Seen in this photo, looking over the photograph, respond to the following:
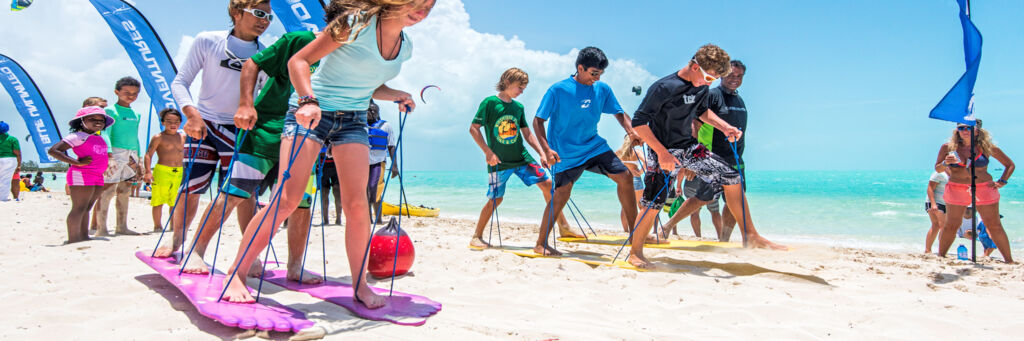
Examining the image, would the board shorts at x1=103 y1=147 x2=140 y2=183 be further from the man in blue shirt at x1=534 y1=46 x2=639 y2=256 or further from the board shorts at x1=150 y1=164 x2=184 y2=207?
the man in blue shirt at x1=534 y1=46 x2=639 y2=256

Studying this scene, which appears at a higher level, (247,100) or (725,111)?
(725,111)

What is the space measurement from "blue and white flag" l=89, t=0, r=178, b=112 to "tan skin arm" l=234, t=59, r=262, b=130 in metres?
7.50

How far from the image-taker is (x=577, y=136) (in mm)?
4656

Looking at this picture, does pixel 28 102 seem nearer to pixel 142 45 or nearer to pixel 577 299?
pixel 142 45

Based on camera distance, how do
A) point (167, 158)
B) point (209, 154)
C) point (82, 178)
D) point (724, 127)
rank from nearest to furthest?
point (209, 154)
point (724, 127)
point (82, 178)
point (167, 158)

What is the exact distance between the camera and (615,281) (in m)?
3.44

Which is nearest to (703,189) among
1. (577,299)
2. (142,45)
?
(577,299)

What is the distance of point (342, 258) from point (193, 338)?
210 cm

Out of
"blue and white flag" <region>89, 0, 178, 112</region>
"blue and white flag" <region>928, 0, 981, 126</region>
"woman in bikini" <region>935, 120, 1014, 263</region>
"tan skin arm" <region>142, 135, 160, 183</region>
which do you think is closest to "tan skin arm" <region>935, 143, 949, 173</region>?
"woman in bikini" <region>935, 120, 1014, 263</region>

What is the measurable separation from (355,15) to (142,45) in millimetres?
8456

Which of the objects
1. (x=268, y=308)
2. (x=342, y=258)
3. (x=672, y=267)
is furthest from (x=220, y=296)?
(x=672, y=267)

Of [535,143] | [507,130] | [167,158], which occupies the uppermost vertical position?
[507,130]

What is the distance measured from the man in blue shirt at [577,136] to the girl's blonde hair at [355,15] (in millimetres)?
2505

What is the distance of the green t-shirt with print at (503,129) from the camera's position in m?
5.08
